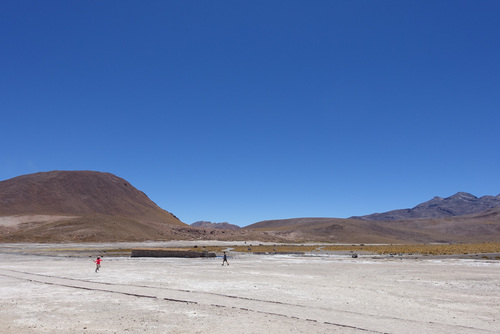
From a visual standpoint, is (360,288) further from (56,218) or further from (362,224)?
(362,224)

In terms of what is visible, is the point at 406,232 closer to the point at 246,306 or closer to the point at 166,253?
the point at 166,253

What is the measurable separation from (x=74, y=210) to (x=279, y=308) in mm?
158691

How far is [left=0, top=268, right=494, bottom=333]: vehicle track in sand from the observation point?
11.0 metres

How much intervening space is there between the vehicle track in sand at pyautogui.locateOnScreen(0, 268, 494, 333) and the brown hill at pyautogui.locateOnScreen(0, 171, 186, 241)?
85.2 meters

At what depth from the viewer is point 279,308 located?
1373 cm

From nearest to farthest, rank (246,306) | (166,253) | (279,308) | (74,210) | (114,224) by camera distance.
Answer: (279,308)
(246,306)
(166,253)
(114,224)
(74,210)

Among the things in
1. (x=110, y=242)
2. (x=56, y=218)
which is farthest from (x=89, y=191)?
(x=110, y=242)

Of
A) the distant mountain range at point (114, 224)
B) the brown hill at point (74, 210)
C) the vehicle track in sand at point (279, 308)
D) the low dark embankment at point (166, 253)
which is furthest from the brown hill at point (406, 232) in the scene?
the vehicle track in sand at point (279, 308)

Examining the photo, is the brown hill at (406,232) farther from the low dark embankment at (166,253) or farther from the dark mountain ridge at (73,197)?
the low dark embankment at (166,253)

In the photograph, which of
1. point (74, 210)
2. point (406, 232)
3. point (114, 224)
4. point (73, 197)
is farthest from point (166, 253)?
point (406, 232)

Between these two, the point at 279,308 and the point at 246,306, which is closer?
the point at 279,308

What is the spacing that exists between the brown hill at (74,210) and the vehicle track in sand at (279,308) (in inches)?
3353

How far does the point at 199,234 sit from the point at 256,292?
121775 millimetres

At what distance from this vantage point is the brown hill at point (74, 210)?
102375 mm
